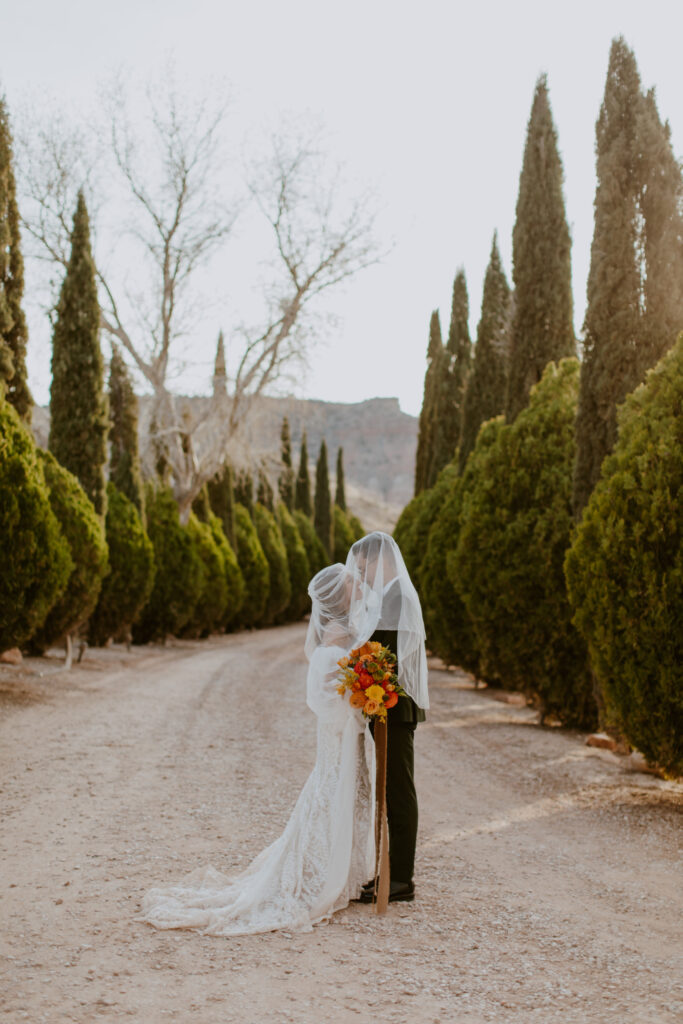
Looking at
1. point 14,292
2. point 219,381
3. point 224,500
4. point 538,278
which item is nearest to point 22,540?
point 14,292

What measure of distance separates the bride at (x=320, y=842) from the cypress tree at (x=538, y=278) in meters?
11.5

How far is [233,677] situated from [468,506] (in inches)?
222

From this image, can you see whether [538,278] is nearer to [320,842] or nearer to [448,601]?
[448,601]

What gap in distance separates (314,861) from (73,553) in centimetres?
1042

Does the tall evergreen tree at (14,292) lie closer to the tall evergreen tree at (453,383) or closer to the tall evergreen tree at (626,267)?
the tall evergreen tree at (626,267)

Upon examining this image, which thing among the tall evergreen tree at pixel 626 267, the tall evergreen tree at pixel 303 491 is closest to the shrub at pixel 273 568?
the tall evergreen tree at pixel 303 491

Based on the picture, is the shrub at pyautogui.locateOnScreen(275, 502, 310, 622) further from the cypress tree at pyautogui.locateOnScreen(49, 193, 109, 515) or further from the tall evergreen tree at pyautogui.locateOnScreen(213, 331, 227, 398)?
the cypress tree at pyautogui.locateOnScreen(49, 193, 109, 515)

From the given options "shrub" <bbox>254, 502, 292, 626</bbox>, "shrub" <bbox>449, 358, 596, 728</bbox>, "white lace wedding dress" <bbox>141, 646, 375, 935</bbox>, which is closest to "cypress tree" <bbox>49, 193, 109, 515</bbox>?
"shrub" <bbox>449, 358, 596, 728</bbox>

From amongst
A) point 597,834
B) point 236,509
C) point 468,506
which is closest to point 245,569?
point 236,509

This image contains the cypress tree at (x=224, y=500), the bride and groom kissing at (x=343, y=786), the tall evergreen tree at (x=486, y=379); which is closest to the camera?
the bride and groom kissing at (x=343, y=786)

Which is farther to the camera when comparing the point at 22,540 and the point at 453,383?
the point at 453,383

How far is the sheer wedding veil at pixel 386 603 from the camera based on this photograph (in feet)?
15.5

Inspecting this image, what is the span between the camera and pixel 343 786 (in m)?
4.63

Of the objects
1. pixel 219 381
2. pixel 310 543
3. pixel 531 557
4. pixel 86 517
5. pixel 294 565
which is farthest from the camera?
pixel 310 543
